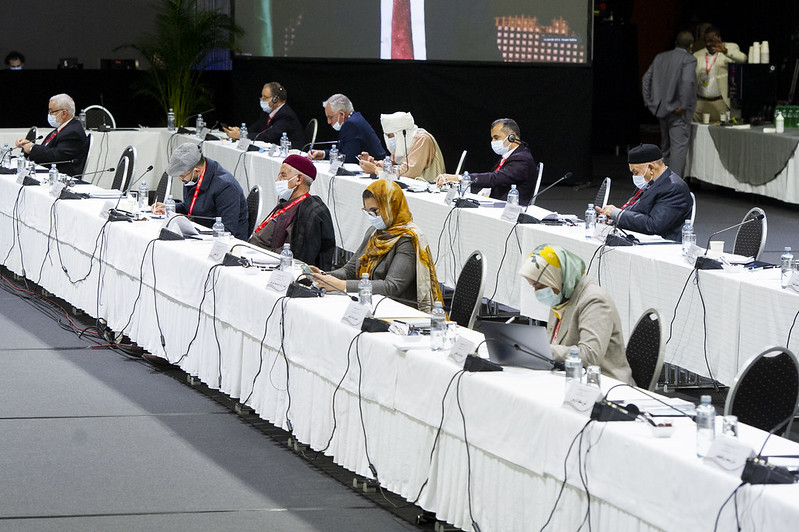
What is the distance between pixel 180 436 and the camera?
5406 mm

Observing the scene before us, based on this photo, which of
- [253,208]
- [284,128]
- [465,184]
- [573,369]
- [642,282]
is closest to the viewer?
[573,369]

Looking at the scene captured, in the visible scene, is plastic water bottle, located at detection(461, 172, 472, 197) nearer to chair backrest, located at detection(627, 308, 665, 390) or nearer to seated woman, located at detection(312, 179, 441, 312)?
seated woman, located at detection(312, 179, 441, 312)

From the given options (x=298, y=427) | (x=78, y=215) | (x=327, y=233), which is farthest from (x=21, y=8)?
(x=298, y=427)

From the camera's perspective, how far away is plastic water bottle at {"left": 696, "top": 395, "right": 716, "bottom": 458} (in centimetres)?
324

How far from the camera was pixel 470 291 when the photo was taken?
550 cm

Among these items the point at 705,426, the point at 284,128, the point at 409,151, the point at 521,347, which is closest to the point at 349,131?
the point at 409,151

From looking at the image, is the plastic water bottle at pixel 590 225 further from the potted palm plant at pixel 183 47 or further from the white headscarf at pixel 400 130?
the potted palm plant at pixel 183 47

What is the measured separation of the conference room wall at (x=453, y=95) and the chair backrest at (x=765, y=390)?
9607 millimetres

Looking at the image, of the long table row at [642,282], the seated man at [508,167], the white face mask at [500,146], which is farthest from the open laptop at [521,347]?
the white face mask at [500,146]

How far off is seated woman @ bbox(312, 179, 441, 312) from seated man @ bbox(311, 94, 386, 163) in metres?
4.16

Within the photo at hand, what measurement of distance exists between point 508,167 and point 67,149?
3.55 meters

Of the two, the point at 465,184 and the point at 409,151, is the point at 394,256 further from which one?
the point at 409,151

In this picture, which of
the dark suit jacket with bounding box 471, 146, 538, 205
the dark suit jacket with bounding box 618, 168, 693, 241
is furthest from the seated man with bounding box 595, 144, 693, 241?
the dark suit jacket with bounding box 471, 146, 538, 205

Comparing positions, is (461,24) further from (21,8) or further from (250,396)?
(250,396)
